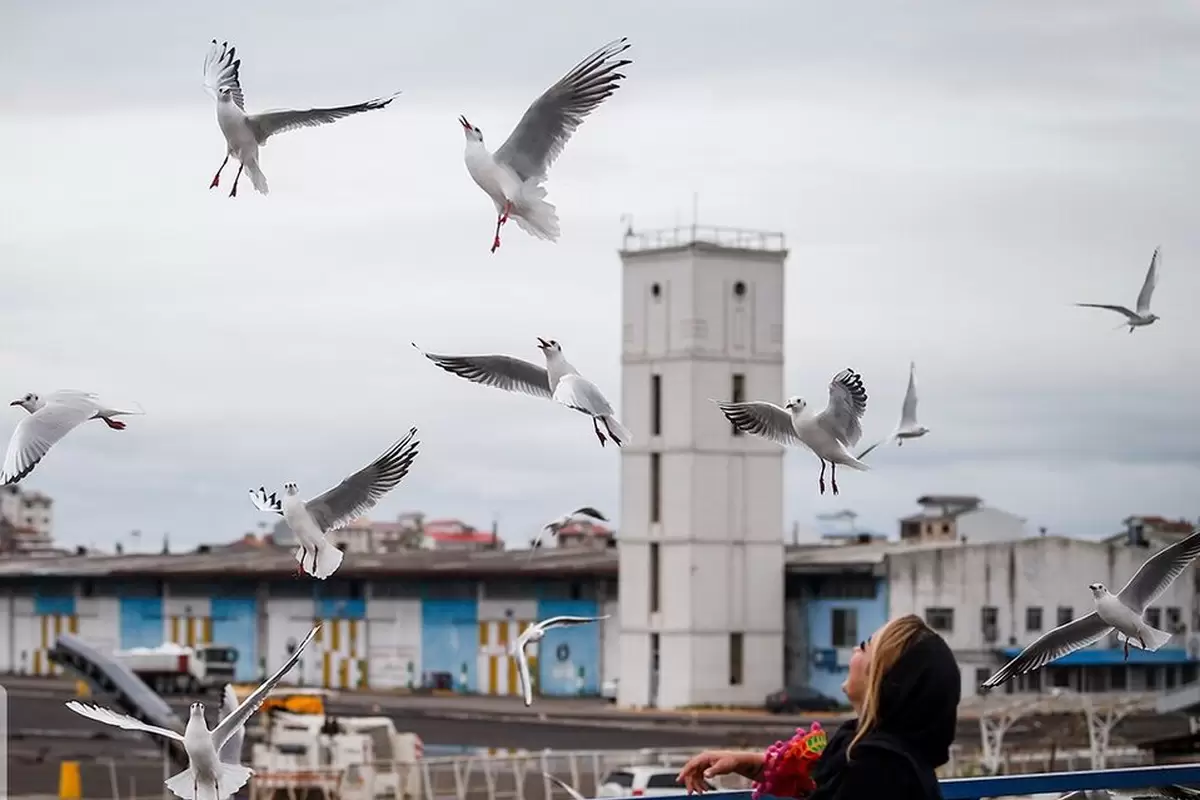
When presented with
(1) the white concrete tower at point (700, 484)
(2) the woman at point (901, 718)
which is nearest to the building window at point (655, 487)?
(1) the white concrete tower at point (700, 484)

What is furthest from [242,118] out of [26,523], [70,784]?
[26,523]

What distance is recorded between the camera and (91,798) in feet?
117

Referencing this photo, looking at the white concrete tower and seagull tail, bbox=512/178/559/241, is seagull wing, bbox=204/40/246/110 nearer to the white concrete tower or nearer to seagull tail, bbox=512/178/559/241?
seagull tail, bbox=512/178/559/241

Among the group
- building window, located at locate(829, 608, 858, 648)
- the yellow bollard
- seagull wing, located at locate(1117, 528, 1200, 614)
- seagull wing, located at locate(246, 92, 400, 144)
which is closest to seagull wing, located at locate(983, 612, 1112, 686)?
seagull wing, located at locate(1117, 528, 1200, 614)

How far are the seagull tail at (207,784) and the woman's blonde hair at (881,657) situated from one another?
10.9 feet

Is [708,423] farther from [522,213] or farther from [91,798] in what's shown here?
[522,213]

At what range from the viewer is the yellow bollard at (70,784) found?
35125 mm

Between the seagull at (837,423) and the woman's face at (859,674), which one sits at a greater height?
the seagull at (837,423)

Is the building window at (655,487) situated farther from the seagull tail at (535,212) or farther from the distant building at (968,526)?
the seagull tail at (535,212)

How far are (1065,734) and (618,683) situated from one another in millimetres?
18906

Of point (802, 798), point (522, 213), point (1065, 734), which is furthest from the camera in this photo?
point (1065, 734)

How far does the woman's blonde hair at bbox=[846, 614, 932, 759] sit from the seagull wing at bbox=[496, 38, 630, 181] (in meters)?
4.64

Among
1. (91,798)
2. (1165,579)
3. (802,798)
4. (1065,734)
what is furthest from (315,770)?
(802,798)

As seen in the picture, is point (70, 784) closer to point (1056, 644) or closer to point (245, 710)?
point (1056, 644)
